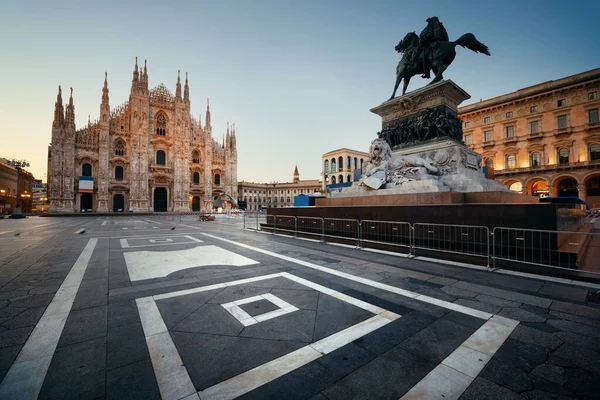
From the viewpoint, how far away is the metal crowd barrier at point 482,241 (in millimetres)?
4953

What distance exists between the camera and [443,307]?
3318 mm

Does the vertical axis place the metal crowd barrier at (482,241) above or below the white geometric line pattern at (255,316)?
above

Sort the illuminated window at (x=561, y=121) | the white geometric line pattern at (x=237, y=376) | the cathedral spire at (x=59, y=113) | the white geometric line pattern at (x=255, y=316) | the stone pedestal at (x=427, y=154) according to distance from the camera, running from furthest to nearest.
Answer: the cathedral spire at (x=59, y=113) < the illuminated window at (x=561, y=121) < the stone pedestal at (x=427, y=154) < the white geometric line pattern at (x=255, y=316) < the white geometric line pattern at (x=237, y=376)

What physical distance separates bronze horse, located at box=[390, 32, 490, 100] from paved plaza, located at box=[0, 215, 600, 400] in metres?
9.57

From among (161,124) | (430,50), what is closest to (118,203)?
(161,124)

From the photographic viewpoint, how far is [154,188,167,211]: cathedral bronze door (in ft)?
156

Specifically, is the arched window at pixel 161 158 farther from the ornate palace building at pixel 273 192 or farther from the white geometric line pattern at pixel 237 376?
the white geometric line pattern at pixel 237 376

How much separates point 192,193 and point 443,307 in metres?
53.5

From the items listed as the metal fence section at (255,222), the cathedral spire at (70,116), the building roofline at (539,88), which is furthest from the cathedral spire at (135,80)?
the building roofline at (539,88)

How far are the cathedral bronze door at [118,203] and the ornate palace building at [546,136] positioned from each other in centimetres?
5877

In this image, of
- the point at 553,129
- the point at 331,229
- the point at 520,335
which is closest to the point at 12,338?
the point at 520,335

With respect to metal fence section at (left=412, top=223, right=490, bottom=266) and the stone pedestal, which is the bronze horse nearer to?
the stone pedestal

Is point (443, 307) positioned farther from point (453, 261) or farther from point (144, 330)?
point (144, 330)

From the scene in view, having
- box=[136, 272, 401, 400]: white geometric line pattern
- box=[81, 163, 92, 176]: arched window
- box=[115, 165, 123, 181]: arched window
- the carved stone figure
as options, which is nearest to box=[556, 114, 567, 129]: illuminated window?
the carved stone figure
